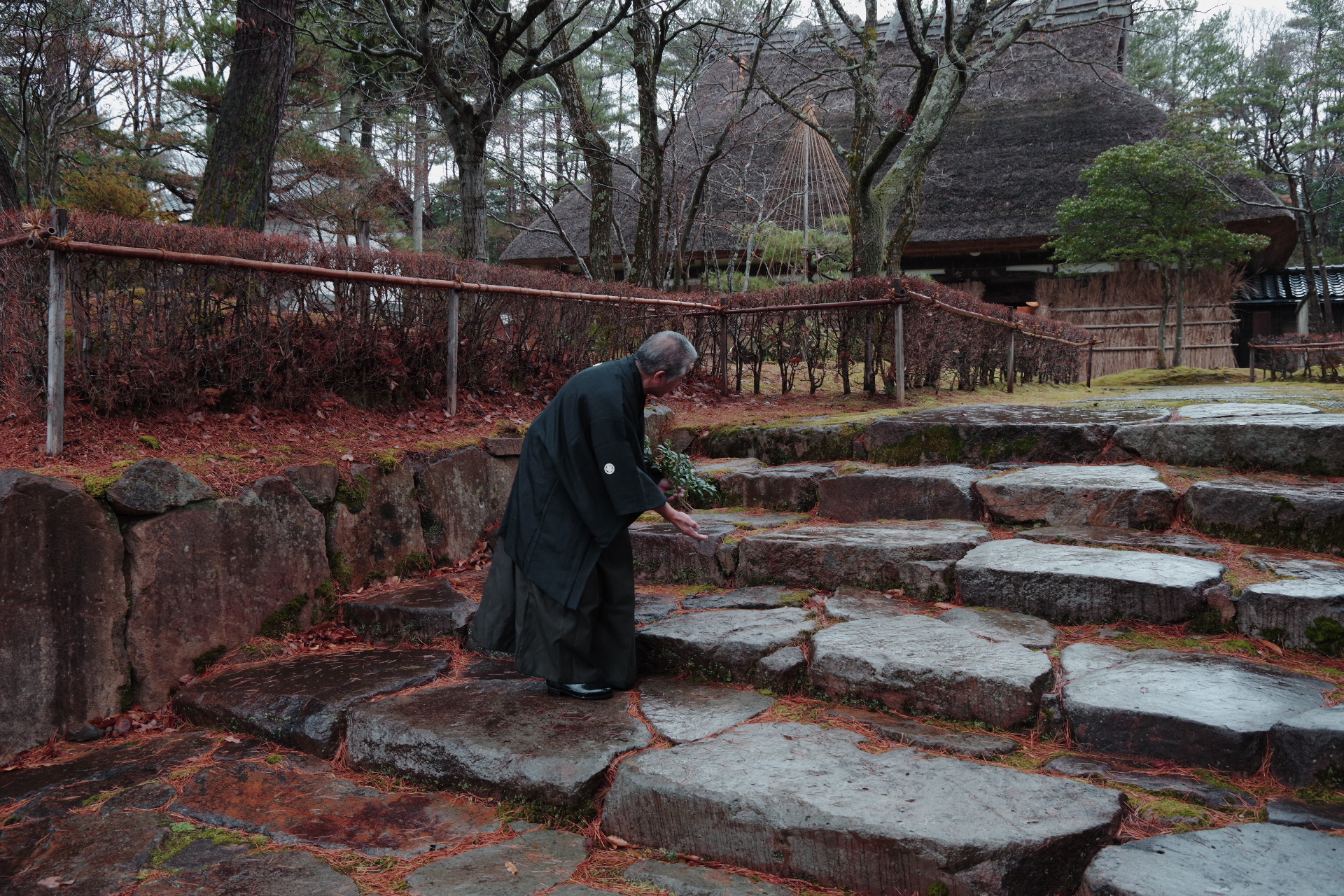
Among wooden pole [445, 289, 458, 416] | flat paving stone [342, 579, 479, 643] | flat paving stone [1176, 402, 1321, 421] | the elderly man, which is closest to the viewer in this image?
the elderly man

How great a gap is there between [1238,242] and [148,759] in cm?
1733

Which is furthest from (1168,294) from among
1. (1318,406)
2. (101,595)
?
(101,595)

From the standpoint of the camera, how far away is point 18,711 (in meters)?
3.04

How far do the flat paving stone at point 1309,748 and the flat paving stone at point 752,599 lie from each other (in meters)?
1.73

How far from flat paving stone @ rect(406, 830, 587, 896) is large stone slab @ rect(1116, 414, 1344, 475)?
3.56 metres

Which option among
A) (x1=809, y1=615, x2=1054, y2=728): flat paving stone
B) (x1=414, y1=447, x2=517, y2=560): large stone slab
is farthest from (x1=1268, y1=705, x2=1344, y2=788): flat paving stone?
(x1=414, y1=447, x2=517, y2=560): large stone slab

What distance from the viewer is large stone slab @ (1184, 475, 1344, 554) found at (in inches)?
125

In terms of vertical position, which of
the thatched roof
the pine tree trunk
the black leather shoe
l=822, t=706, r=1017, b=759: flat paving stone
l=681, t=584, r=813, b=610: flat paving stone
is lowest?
the black leather shoe

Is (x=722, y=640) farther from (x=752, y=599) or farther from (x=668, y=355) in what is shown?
(x=668, y=355)

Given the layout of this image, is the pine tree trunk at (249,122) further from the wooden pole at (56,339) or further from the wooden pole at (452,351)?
the wooden pole at (56,339)

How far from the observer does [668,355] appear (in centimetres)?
302

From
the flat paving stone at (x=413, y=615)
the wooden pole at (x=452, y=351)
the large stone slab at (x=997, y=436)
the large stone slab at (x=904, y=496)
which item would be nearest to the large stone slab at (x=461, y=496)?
the wooden pole at (x=452, y=351)

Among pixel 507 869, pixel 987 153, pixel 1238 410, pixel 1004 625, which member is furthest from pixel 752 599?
pixel 987 153

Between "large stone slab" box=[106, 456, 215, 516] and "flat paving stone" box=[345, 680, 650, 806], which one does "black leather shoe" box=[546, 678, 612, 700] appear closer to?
"flat paving stone" box=[345, 680, 650, 806]
